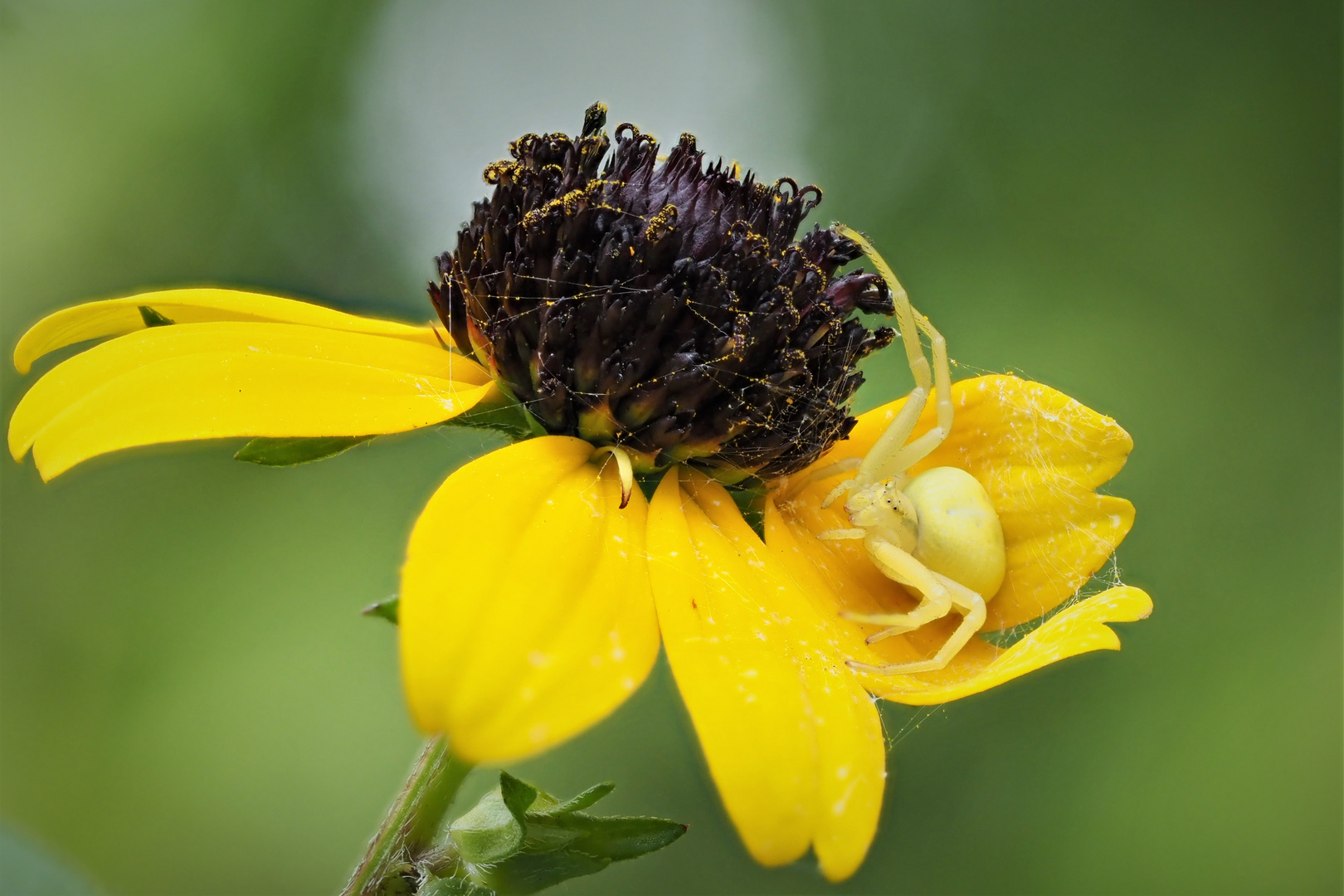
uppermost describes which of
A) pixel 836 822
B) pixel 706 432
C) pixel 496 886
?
pixel 706 432

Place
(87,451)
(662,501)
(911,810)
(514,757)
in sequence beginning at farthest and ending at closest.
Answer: (911,810)
(662,501)
(87,451)
(514,757)

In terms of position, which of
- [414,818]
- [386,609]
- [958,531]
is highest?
[958,531]

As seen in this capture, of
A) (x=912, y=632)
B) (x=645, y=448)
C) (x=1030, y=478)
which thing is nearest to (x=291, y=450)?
(x=645, y=448)

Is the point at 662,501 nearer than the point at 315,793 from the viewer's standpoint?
Yes

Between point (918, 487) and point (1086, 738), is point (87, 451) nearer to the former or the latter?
point (918, 487)

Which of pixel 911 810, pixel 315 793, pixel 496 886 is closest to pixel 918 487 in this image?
pixel 496 886

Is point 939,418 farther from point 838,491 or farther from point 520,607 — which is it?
point 520,607

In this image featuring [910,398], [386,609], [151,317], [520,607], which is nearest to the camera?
[520,607]
